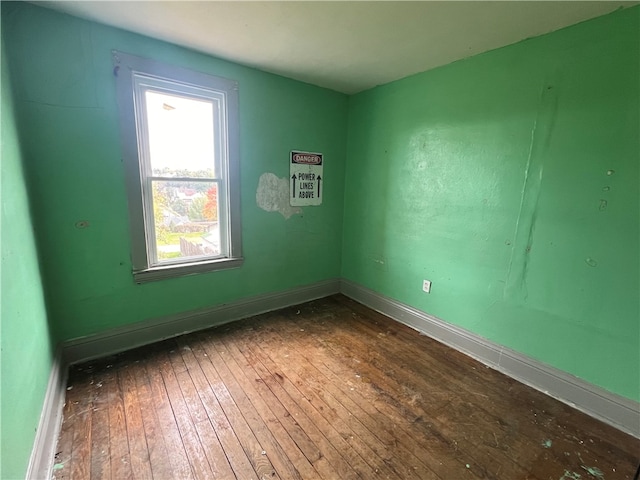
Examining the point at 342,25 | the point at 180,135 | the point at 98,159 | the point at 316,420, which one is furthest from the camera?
the point at 180,135

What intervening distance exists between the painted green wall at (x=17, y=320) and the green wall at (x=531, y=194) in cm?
264

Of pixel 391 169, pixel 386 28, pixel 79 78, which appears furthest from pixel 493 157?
pixel 79 78

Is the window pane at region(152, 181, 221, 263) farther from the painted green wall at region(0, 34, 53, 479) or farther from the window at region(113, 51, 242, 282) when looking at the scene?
the painted green wall at region(0, 34, 53, 479)

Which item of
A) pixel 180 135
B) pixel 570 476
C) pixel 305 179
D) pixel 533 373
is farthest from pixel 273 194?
pixel 570 476

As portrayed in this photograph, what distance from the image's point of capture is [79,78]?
1.77 meters

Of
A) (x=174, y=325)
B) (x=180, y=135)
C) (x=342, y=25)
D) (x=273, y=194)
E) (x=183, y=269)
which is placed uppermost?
(x=342, y=25)

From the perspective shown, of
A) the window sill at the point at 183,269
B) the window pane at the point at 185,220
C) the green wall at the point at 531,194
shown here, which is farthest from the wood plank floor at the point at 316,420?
the window pane at the point at 185,220

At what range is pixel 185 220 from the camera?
2.36 m

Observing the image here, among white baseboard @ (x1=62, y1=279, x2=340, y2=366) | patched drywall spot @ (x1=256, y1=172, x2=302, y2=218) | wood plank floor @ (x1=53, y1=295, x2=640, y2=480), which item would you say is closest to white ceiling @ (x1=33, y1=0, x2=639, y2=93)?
patched drywall spot @ (x1=256, y1=172, x2=302, y2=218)

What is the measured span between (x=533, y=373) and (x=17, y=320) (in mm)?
2972

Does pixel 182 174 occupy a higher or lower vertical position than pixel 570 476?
higher

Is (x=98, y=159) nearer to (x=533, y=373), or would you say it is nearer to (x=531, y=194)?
(x=531, y=194)

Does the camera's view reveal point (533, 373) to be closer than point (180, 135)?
Yes

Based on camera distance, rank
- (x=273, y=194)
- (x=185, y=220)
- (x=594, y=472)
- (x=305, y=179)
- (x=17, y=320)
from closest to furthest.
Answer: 1. (x=17, y=320)
2. (x=594, y=472)
3. (x=185, y=220)
4. (x=273, y=194)
5. (x=305, y=179)
